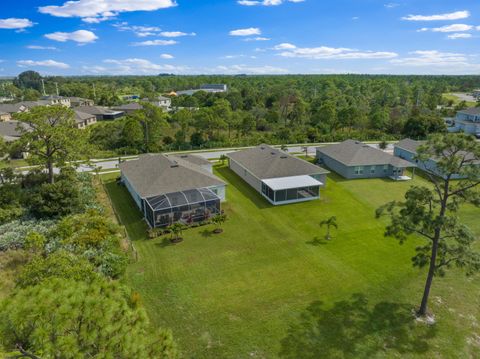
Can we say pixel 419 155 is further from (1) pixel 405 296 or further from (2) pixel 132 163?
(2) pixel 132 163

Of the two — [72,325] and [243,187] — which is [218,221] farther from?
[72,325]

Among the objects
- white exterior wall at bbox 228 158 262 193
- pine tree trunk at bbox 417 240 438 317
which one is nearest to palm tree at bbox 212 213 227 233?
white exterior wall at bbox 228 158 262 193

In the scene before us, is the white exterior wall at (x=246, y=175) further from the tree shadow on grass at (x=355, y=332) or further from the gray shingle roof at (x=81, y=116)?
the gray shingle roof at (x=81, y=116)

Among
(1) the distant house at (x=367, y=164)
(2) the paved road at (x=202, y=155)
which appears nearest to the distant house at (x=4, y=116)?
(2) the paved road at (x=202, y=155)

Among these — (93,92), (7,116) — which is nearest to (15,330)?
(7,116)

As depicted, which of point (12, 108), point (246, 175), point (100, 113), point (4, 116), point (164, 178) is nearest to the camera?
point (164, 178)

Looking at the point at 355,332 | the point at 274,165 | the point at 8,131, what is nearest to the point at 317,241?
the point at 355,332

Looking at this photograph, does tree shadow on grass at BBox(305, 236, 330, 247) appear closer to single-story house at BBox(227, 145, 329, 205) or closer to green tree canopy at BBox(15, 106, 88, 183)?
single-story house at BBox(227, 145, 329, 205)

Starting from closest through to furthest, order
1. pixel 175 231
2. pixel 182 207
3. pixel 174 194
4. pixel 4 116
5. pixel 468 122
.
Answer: pixel 175 231
pixel 182 207
pixel 174 194
pixel 468 122
pixel 4 116
